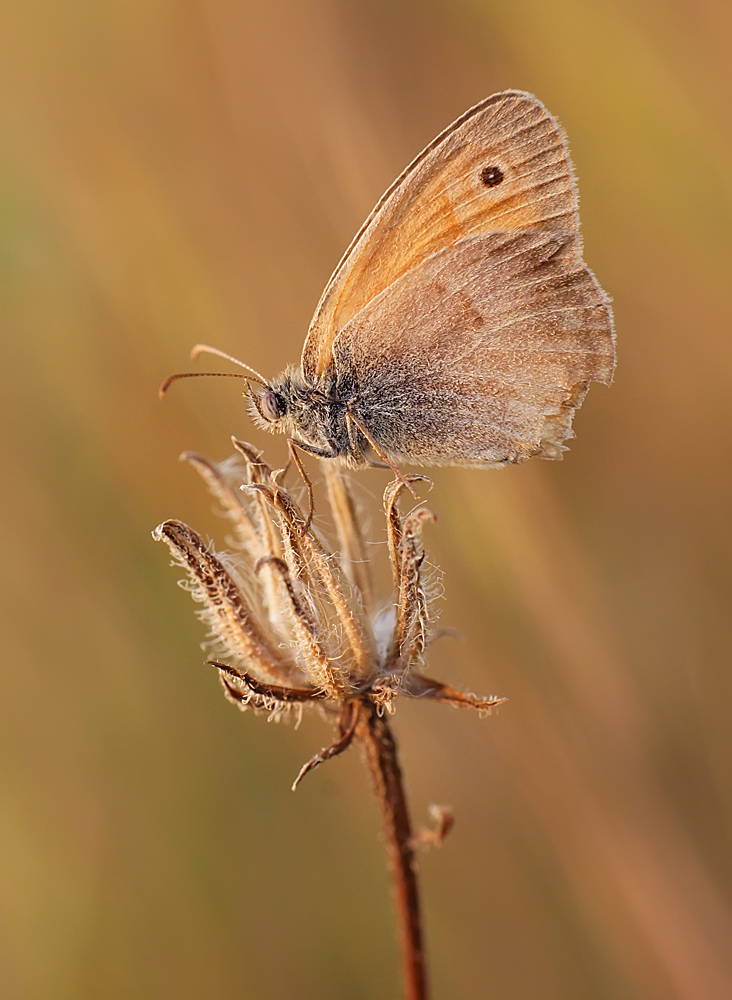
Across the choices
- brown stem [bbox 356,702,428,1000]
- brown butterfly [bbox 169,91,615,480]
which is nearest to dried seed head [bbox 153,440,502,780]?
brown stem [bbox 356,702,428,1000]

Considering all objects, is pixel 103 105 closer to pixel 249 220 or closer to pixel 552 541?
pixel 249 220

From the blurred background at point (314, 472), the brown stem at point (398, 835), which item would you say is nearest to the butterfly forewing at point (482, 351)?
the blurred background at point (314, 472)

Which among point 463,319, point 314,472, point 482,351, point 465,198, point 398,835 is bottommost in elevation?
point 398,835

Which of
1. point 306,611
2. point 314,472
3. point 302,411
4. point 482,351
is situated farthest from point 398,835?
point 314,472

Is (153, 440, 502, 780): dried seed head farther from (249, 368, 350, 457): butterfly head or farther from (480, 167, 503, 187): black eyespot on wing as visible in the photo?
(480, 167, 503, 187): black eyespot on wing

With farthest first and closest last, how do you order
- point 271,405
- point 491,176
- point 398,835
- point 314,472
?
1. point 314,472
2. point 271,405
3. point 491,176
4. point 398,835

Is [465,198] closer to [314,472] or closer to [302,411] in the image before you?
[302,411]

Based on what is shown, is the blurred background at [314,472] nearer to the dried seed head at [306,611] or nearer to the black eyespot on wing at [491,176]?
the black eyespot on wing at [491,176]
